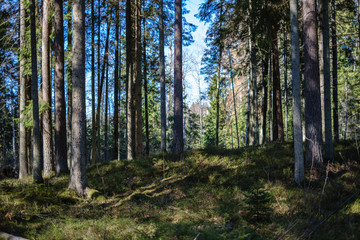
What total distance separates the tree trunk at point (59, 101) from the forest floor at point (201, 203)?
1157mm

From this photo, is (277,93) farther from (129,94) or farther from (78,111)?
(78,111)

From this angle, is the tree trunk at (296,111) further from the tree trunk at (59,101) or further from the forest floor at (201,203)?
the tree trunk at (59,101)

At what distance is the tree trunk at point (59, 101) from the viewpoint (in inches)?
396

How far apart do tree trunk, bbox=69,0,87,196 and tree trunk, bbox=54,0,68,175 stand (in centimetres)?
321

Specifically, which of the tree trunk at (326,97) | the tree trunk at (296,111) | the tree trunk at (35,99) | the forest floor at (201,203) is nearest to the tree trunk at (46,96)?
the forest floor at (201,203)

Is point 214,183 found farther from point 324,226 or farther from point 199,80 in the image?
point 199,80

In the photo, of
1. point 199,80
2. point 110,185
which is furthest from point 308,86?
point 199,80

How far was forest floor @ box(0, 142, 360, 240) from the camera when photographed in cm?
441

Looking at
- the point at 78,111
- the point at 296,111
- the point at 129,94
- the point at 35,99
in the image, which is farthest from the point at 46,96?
the point at 296,111

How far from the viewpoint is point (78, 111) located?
7414 mm

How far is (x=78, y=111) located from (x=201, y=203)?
4740 mm

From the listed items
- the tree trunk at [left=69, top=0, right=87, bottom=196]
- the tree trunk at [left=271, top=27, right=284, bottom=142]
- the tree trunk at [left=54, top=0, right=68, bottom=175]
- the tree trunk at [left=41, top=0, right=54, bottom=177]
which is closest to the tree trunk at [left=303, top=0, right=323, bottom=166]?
the tree trunk at [left=271, top=27, right=284, bottom=142]

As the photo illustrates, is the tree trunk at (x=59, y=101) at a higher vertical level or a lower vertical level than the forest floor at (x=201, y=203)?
higher

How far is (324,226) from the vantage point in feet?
14.2
